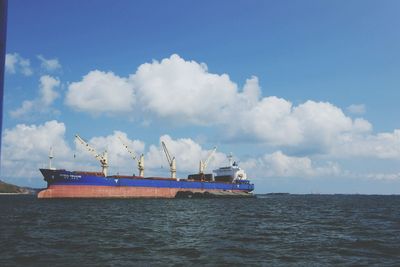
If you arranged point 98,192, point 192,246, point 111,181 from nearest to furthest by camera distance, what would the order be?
1. point 192,246
2. point 98,192
3. point 111,181

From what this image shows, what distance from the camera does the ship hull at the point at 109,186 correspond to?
3091 inches

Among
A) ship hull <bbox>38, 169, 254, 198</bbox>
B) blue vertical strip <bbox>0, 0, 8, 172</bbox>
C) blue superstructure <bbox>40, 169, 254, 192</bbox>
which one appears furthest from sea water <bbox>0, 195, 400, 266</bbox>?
ship hull <bbox>38, 169, 254, 198</bbox>

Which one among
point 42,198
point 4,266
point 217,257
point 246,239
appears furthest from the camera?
point 42,198

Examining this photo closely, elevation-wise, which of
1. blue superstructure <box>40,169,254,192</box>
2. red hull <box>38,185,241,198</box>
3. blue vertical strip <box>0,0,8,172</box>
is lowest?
red hull <box>38,185,241,198</box>

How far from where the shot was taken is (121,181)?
86.0 metres

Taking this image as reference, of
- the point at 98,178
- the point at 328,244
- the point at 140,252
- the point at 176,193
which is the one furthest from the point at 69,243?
A: the point at 176,193

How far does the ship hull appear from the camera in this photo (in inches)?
3091

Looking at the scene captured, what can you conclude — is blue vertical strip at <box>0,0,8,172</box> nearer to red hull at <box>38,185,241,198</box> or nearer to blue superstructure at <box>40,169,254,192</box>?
blue superstructure at <box>40,169,254,192</box>

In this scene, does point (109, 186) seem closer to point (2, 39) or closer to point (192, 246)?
point (192, 246)

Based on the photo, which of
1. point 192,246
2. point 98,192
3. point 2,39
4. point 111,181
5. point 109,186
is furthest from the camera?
point 111,181

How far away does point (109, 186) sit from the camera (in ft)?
275

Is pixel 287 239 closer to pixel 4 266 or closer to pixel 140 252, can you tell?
pixel 140 252

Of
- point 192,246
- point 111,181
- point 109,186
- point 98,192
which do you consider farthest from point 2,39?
point 111,181

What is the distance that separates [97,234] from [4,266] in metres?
10.1
